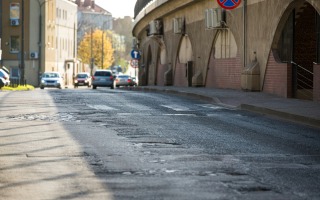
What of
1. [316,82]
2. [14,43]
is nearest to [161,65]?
[14,43]

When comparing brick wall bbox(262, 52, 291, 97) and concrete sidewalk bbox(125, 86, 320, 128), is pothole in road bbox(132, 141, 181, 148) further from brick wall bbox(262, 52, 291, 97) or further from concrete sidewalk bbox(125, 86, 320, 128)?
brick wall bbox(262, 52, 291, 97)

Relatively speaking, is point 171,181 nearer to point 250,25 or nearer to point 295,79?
point 295,79

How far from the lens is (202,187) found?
849cm

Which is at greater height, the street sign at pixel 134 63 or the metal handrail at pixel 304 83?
the street sign at pixel 134 63

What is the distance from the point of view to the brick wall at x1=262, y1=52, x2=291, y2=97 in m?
27.9

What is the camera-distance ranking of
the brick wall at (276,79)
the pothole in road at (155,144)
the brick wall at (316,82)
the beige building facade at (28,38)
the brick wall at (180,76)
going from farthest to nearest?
1. the beige building facade at (28,38)
2. the brick wall at (180,76)
3. the brick wall at (276,79)
4. the brick wall at (316,82)
5. the pothole in road at (155,144)

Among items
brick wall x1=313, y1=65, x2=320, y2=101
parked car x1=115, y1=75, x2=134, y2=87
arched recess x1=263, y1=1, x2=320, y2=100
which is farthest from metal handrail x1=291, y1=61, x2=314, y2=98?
parked car x1=115, y1=75, x2=134, y2=87

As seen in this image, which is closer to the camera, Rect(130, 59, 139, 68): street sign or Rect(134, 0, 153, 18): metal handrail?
Rect(134, 0, 153, 18): metal handrail

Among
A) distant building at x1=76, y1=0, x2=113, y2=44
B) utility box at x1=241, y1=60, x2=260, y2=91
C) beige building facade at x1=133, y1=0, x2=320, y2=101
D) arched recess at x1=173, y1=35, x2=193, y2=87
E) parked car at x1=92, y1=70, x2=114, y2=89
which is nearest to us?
beige building facade at x1=133, y1=0, x2=320, y2=101

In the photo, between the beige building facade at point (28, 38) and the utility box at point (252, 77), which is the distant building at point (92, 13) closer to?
the beige building facade at point (28, 38)

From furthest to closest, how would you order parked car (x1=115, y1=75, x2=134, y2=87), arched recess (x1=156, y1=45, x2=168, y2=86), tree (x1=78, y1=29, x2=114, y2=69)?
tree (x1=78, y1=29, x2=114, y2=69)
parked car (x1=115, y1=75, x2=134, y2=87)
arched recess (x1=156, y1=45, x2=168, y2=86)

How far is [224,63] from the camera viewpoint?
3891 centimetres

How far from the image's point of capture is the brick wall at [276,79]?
27938 millimetres

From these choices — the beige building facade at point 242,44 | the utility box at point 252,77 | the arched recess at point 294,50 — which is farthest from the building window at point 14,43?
the arched recess at point 294,50
